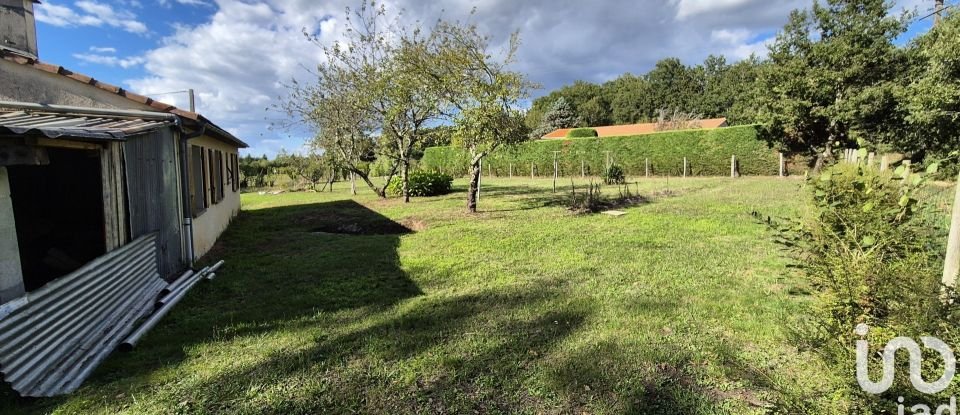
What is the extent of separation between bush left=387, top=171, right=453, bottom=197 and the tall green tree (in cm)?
1353

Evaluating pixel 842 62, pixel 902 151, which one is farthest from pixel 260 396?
pixel 842 62

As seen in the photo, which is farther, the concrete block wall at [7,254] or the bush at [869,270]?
the concrete block wall at [7,254]

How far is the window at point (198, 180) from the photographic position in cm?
693

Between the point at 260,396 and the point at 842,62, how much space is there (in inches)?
880

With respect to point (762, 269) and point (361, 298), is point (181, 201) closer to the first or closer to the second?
point (361, 298)

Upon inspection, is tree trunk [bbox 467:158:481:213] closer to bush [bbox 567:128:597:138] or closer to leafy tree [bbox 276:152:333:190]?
leafy tree [bbox 276:152:333:190]

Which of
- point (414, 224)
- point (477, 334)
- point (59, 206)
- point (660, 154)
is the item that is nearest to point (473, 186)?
point (414, 224)

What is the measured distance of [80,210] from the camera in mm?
5930

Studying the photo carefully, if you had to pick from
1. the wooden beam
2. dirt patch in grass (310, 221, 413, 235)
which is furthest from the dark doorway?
dirt patch in grass (310, 221, 413, 235)

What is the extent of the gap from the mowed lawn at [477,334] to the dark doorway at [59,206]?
60.9 inches

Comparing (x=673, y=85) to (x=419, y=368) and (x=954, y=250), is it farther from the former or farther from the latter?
(x=419, y=368)

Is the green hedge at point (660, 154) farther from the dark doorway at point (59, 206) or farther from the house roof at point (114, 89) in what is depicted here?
the dark doorway at point (59, 206)

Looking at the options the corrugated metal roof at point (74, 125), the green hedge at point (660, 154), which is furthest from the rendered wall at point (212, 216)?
the green hedge at point (660, 154)

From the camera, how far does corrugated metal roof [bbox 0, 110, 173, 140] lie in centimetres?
262
